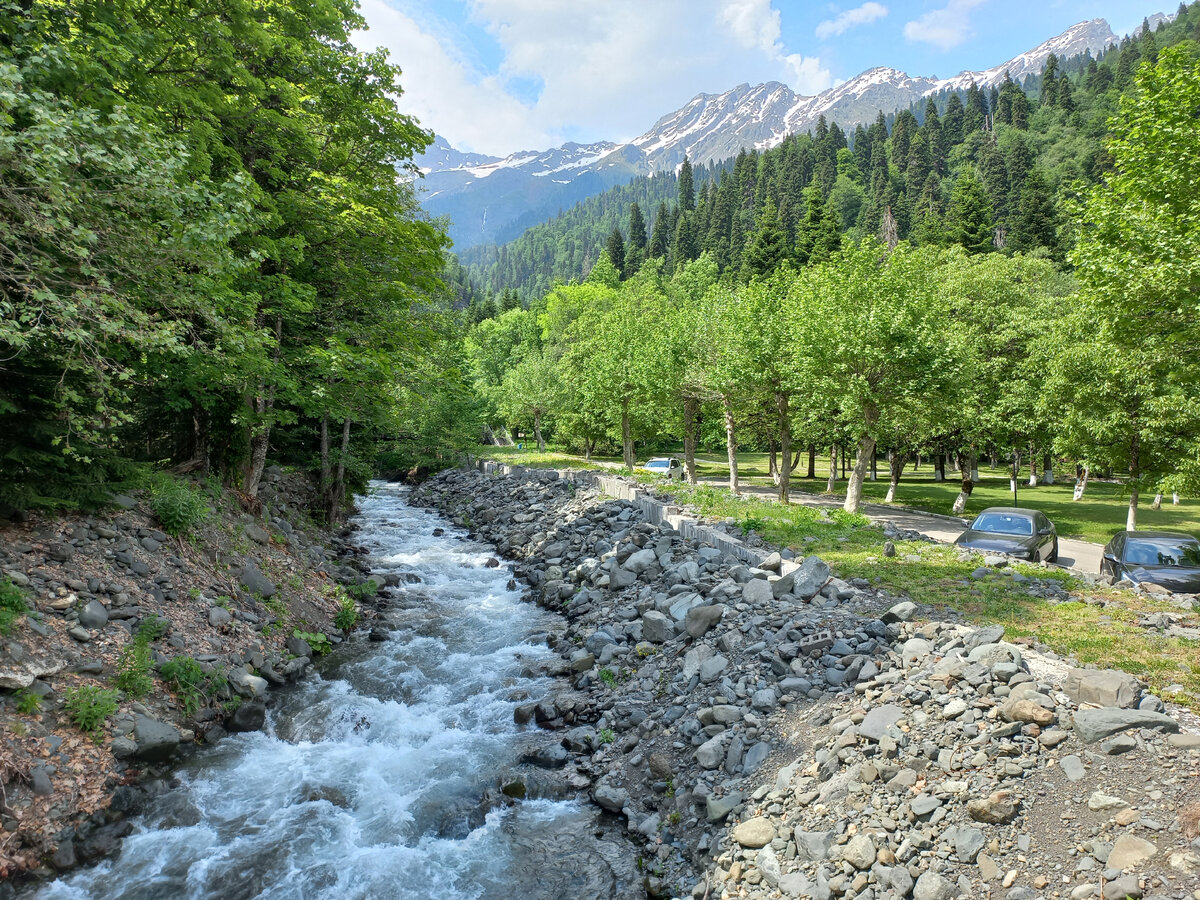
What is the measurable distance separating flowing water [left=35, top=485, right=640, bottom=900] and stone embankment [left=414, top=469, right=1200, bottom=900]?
744 millimetres

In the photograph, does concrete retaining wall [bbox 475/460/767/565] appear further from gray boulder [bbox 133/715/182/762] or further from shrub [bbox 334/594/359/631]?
gray boulder [bbox 133/715/182/762]

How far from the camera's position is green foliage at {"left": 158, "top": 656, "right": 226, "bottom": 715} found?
811 centimetres

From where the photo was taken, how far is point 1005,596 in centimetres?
918

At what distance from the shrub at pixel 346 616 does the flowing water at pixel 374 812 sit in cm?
105

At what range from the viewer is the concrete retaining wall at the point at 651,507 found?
12.5m

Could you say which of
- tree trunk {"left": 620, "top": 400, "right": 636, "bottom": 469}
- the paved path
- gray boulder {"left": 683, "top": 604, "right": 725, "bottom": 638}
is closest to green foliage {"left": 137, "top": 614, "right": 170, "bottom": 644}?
gray boulder {"left": 683, "top": 604, "right": 725, "bottom": 638}

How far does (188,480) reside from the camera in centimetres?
1184

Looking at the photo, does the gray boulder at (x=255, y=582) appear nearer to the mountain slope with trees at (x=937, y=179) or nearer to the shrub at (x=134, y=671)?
the shrub at (x=134, y=671)

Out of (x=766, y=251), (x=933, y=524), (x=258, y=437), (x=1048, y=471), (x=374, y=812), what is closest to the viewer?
(x=374, y=812)

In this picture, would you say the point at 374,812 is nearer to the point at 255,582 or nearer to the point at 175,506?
the point at 255,582

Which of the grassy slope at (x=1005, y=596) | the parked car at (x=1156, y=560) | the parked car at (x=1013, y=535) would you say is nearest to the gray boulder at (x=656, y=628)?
the grassy slope at (x=1005, y=596)

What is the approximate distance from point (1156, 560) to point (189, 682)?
16926mm

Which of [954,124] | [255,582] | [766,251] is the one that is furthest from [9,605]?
[954,124]

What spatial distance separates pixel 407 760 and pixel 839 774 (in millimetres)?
5642
